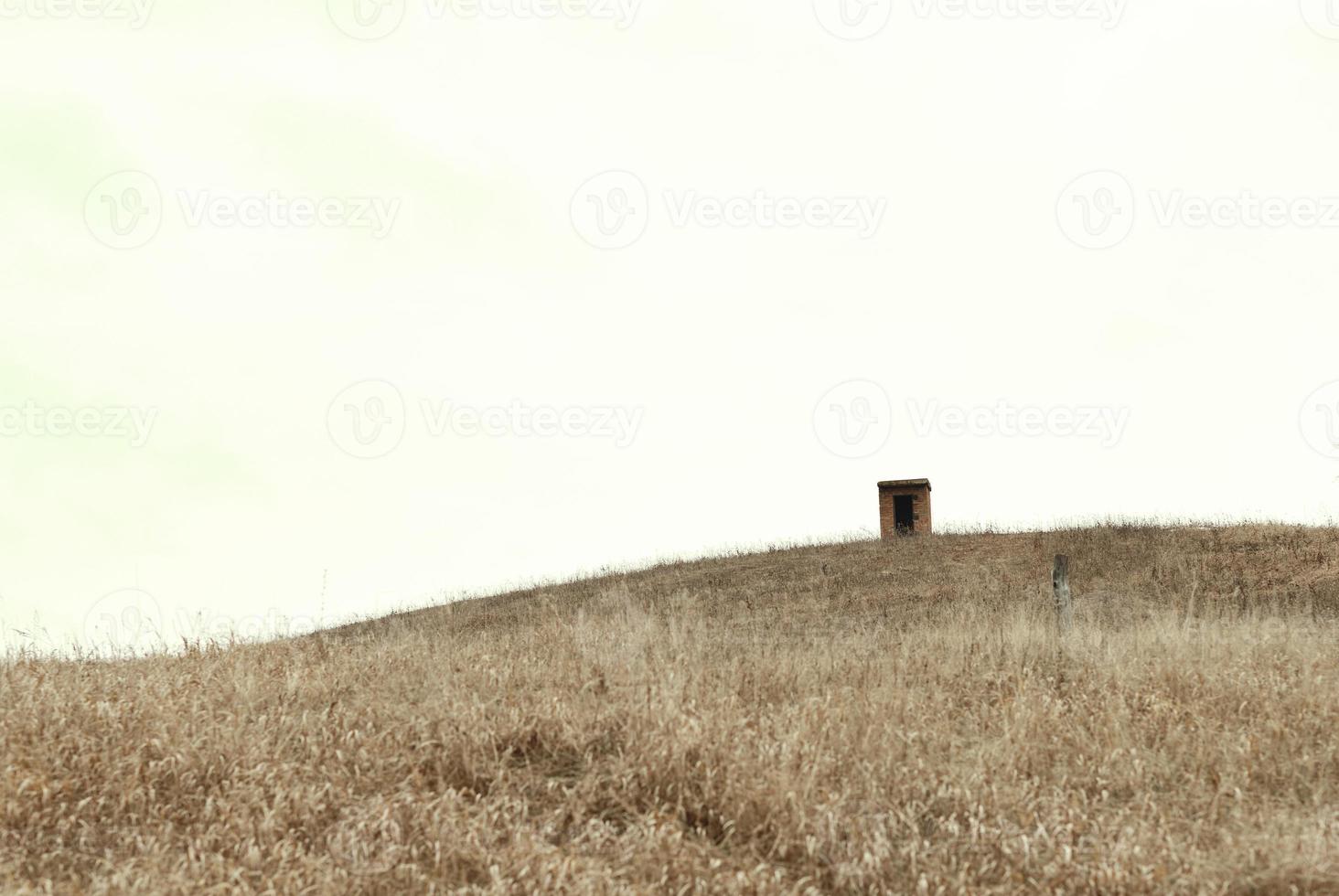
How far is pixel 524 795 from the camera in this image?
557 cm

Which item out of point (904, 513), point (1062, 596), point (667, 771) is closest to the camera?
point (667, 771)

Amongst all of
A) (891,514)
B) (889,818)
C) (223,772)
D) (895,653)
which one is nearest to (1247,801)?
(889,818)

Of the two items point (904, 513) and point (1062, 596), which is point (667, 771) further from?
point (904, 513)

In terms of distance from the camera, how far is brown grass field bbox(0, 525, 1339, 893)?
473 centimetres

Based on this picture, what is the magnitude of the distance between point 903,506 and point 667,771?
27803 millimetres

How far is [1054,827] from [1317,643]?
23.0 feet

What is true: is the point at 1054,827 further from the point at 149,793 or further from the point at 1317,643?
the point at 1317,643

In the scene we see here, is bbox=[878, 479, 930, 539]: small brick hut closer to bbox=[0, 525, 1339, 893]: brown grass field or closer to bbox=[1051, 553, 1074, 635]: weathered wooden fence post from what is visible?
bbox=[1051, 553, 1074, 635]: weathered wooden fence post

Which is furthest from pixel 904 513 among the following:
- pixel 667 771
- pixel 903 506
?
pixel 667 771

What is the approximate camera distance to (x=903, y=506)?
32.1 meters

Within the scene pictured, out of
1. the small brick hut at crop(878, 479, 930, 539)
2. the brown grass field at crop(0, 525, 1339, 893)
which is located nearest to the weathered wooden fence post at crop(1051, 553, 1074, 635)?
the brown grass field at crop(0, 525, 1339, 893)

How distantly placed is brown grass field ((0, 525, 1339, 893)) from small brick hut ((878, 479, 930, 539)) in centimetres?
2227

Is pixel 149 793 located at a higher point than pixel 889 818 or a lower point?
higher

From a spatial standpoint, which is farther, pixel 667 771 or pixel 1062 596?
pixel 1062 596
